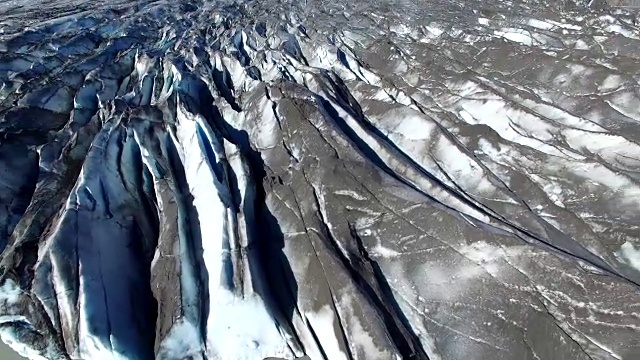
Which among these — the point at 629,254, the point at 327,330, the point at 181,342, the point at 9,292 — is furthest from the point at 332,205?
the point at 9,292

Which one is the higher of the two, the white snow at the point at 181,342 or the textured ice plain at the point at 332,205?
the textured ice plain at the point at 332,205

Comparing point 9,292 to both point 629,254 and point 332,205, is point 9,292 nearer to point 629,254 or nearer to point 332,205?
point 332,205

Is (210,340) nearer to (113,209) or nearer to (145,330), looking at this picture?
(145,330)

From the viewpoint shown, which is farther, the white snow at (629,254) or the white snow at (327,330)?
the white snow at (629,254)

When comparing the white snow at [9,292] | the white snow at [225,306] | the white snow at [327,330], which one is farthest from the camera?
the white snow at [9,292]

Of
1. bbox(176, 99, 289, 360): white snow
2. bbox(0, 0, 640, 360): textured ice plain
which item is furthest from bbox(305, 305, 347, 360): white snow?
bbox(176, 99, 289, 360): white snow

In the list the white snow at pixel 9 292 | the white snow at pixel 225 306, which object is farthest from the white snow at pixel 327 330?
the white snow at pixel 9 292

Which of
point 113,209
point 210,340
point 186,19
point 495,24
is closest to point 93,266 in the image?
point 113,209

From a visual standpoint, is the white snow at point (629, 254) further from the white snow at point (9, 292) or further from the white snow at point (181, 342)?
the white snow at point (9, 292)

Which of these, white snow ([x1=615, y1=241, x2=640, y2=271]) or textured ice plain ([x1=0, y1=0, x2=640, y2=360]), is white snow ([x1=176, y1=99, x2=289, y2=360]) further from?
white snow ([x1=615, y1=241, x2=640, y2=271])
